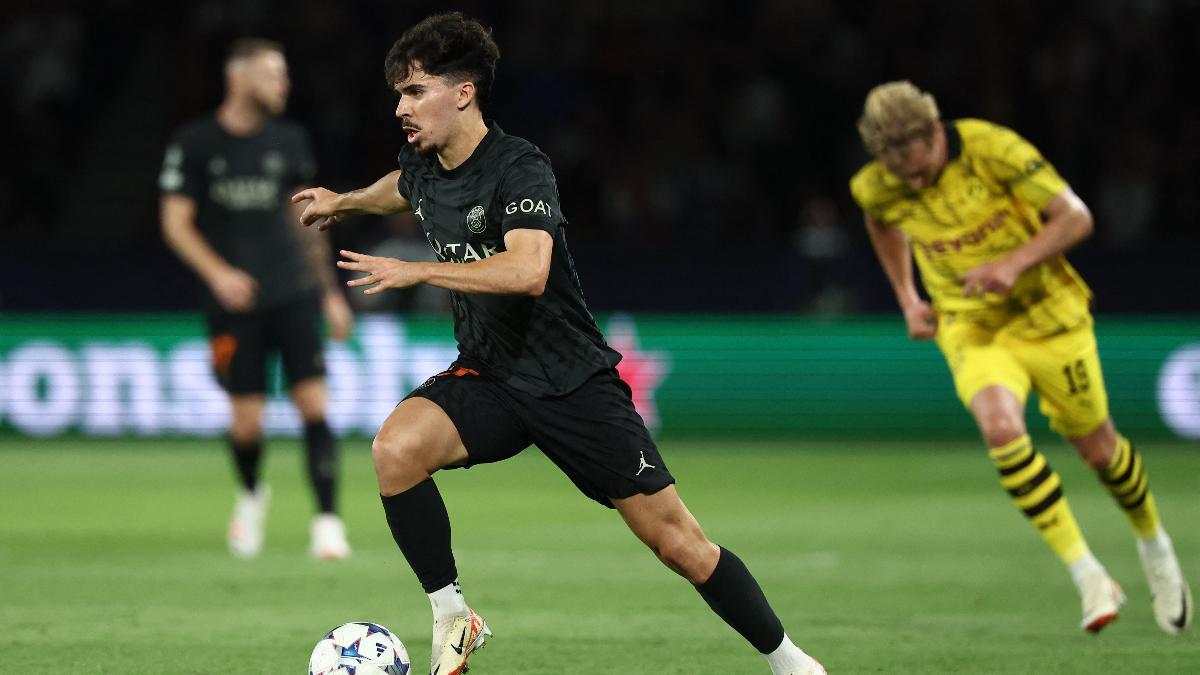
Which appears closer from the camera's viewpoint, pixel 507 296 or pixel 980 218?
pixel 507 296

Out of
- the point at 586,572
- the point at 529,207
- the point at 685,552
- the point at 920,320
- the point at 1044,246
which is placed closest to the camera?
the point at 529,207

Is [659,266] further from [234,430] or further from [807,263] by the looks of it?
[234,430]

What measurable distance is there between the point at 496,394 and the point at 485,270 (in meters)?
0.64

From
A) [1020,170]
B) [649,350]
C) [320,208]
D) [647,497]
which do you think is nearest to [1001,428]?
[1020,170]

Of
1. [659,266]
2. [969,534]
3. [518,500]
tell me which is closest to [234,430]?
[518,500]

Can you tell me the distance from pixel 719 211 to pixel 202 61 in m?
6.43

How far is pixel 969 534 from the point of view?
9938 mm

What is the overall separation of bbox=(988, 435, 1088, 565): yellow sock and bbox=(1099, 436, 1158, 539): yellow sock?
442mm

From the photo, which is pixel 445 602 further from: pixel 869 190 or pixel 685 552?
pixel 869 190

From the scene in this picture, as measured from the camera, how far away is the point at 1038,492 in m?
6.96

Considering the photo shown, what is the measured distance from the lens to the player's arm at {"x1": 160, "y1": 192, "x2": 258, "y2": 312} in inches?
356

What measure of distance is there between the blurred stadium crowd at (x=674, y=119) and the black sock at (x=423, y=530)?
1097 centimetres

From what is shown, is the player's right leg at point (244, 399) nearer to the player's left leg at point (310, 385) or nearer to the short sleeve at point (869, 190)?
the player's left leg at point (310, 385)

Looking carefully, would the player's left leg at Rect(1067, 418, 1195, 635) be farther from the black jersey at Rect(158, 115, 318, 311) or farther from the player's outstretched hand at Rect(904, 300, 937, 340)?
the black jersey at Rect(158, 115, 318, 311)
